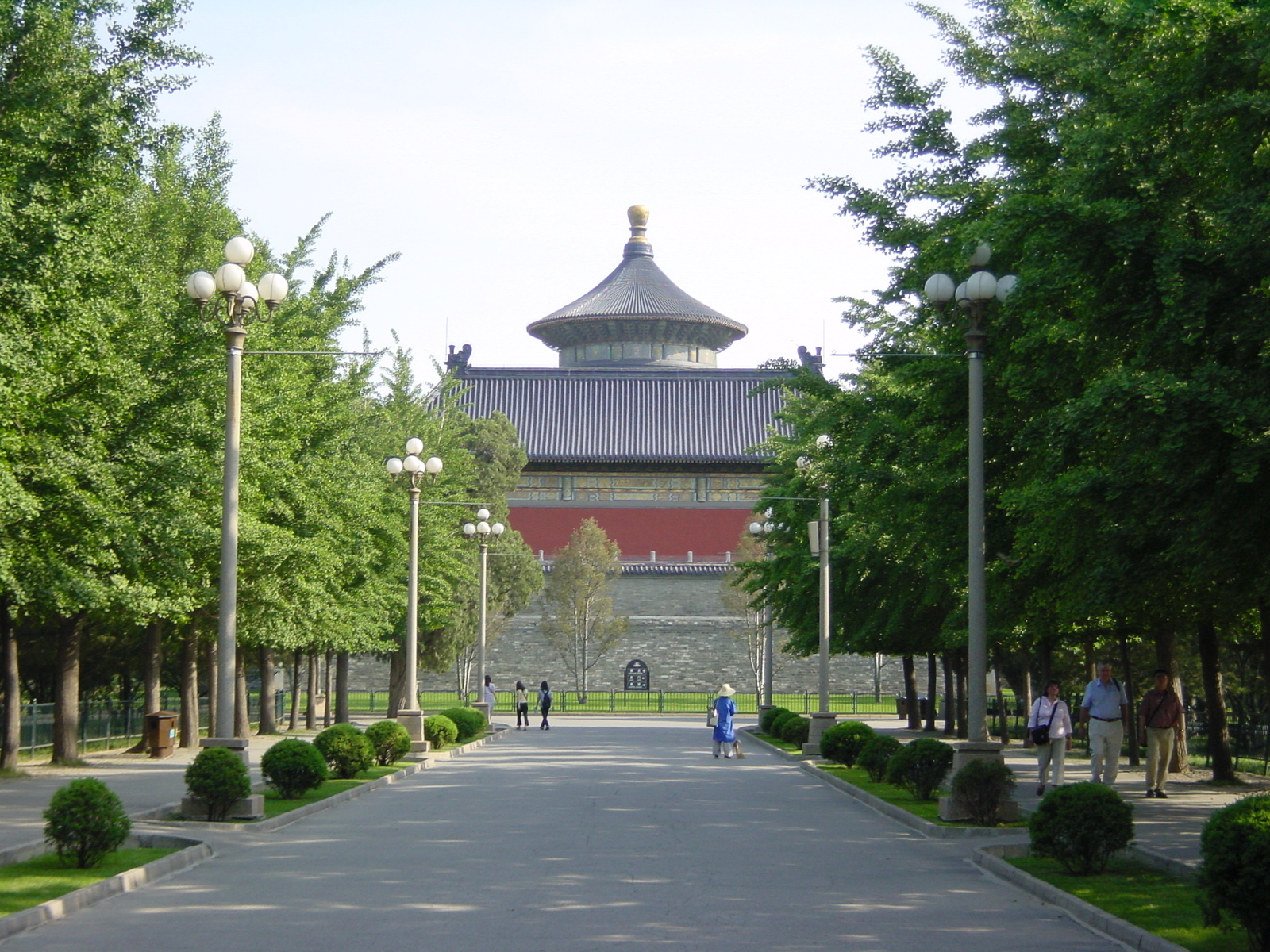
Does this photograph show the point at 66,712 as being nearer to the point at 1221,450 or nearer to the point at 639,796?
the point at 639,796

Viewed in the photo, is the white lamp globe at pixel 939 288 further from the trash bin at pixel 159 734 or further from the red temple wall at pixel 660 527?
the red temple wall at pixel 660 527

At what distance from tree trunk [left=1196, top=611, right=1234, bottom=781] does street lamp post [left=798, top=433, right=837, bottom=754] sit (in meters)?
7.13

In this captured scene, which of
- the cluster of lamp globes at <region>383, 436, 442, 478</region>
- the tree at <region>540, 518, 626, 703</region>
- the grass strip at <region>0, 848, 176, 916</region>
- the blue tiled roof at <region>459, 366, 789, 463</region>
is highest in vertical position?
the blue tiled roof at <region>459, 366, 789, 463</region>

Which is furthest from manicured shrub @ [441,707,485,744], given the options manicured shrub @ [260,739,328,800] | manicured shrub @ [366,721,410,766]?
manicured shrub @ [260,739,328,800]

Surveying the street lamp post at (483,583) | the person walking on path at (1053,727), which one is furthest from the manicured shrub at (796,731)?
the person walking on path at (1053,727)

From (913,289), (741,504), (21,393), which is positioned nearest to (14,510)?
(21,393)

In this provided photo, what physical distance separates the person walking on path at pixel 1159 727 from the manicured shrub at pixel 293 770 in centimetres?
1036

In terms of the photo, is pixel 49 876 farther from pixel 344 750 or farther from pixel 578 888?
pixel 344 750

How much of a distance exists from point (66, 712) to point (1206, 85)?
2054 cm

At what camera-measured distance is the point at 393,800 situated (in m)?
18.8

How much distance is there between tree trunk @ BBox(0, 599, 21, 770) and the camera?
22688 millimetres

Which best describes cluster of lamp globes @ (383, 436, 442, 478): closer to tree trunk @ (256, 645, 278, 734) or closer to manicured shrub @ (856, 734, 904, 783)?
manicured shrub @ (856, 734, 904, 783)

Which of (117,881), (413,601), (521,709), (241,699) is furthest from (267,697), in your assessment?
(117,881)

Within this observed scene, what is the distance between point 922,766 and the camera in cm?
1795
